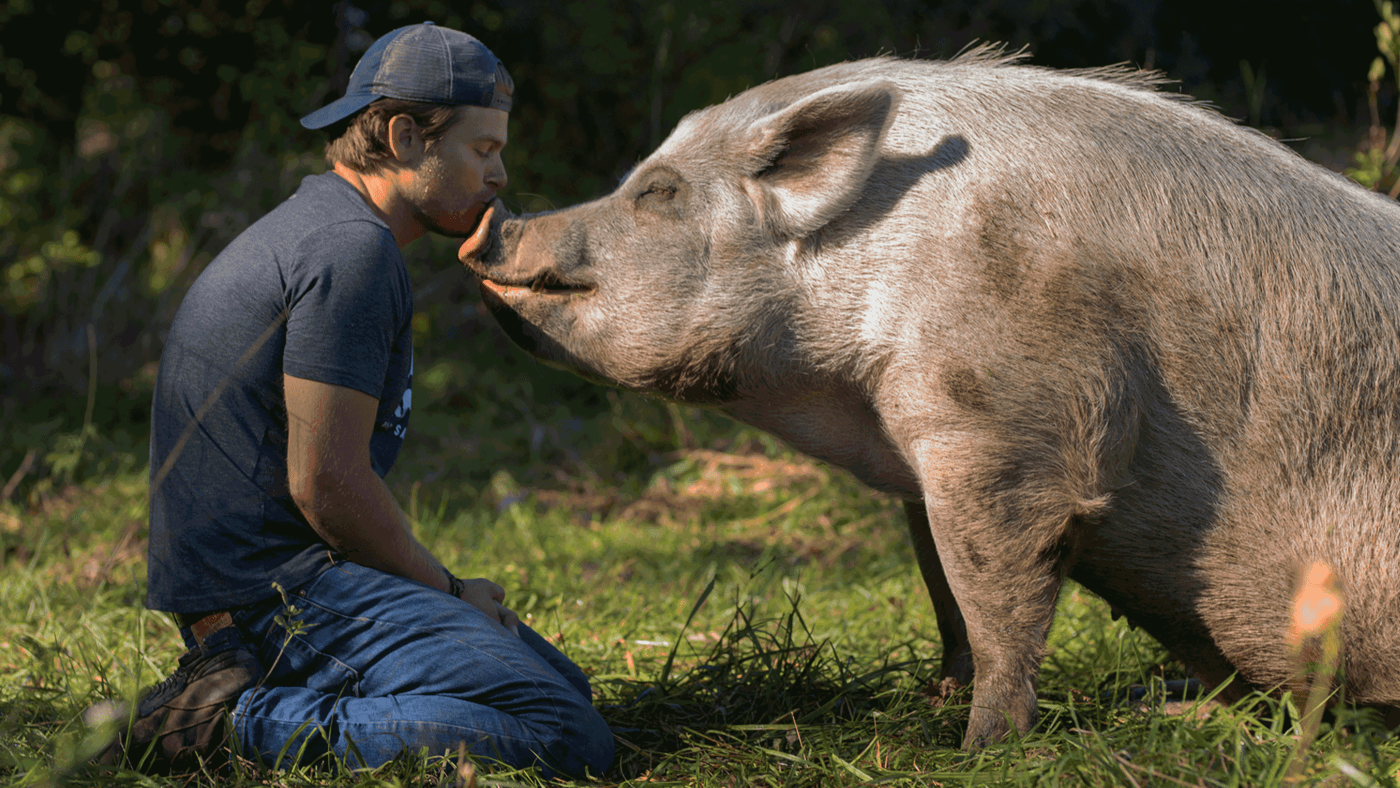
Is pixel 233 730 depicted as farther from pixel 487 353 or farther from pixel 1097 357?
pixel 487 353

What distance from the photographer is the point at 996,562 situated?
7.48 ft

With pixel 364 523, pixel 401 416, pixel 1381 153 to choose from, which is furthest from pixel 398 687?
pixel 1381 153

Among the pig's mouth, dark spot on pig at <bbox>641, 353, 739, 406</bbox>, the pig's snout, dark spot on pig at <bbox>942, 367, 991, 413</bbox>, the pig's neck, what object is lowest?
the pig's neck

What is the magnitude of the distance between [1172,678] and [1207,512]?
867 mm

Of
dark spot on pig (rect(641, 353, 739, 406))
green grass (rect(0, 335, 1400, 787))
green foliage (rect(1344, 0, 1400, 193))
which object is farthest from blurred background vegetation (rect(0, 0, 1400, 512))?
dark spot on pig (rect(641, 353, 739, 406))

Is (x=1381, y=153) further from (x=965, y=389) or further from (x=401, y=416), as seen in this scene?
(x=401, y=416)

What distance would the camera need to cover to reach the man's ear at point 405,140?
2.45 meters

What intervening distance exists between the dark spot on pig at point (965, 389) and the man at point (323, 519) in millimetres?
1008

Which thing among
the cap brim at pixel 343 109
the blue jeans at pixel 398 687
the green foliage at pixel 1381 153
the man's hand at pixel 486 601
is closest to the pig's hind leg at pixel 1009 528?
the blue jeans at pixel 398 687

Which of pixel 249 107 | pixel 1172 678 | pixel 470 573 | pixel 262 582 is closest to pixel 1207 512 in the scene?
pixel 1172 678

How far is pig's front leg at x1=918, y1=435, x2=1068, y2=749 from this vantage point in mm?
2244

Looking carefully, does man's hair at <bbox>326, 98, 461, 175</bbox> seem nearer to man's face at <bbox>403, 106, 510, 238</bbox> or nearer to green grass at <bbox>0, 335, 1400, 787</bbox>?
man's face at <bbox>403, 106, 510, 238</bbox>

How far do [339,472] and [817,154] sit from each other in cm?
122

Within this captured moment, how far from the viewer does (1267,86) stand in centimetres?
820
